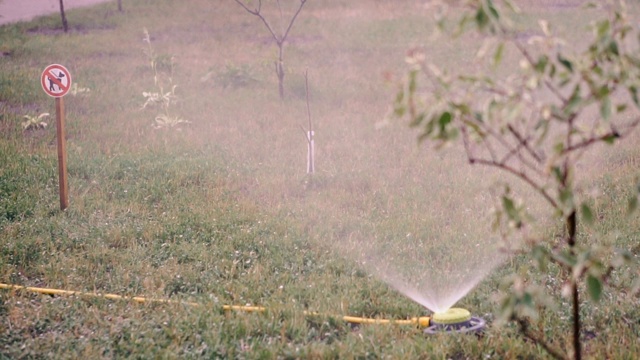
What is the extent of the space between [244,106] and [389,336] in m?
9.20

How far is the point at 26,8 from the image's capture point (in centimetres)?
2097

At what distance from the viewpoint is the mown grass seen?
4.75m

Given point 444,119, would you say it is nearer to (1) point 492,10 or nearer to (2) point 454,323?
(1) point 492,10

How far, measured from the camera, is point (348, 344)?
4582 millimetres

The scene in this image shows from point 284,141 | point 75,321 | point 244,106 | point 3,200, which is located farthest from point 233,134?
point 75,321

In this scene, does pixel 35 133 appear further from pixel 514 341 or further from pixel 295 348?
pixel 514 341

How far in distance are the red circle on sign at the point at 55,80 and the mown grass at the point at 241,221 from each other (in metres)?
1.30

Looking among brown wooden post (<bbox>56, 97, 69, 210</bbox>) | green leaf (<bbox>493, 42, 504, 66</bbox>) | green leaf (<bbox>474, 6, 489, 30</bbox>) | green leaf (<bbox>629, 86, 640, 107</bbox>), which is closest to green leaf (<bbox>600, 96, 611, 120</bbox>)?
green leaf (<bbox>629, 86, 640, 107</bbox>)

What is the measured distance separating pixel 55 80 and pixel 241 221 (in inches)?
108

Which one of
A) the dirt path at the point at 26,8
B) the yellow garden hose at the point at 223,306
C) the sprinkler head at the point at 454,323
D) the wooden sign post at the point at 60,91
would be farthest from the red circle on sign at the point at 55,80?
the dirt path at the point at 26,8

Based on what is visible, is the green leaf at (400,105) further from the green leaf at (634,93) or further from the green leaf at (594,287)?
the green leaf at (594,287)

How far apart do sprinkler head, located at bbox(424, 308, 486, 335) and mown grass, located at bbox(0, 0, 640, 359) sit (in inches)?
4.8

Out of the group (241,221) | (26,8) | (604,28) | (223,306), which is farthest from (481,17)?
(26,8)

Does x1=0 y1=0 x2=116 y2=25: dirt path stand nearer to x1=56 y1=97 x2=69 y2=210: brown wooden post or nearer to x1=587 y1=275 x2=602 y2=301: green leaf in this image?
x1=56 y1=97 x2=69 y2=210: brown wooden post
